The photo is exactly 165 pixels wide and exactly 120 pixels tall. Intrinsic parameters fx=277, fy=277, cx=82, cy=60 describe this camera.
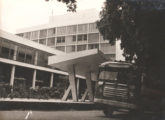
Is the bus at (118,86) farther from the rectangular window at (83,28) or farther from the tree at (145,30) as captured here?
the rectangular window at (83,28)

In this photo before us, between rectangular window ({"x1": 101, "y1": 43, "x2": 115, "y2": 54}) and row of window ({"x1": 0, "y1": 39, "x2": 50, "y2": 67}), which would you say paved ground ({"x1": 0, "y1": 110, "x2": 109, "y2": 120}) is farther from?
rectangular window ({"x1": 101, "y1": 43, "x2": 115, "y2": 54})

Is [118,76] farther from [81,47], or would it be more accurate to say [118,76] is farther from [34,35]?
[34,35]

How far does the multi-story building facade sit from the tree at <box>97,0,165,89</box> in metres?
41.6

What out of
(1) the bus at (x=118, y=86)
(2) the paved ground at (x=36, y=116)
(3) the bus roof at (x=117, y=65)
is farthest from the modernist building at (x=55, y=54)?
(2) the paved ground at (x=36, y=116)

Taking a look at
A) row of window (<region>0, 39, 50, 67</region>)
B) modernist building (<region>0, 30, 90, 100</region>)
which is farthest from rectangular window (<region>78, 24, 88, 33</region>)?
row of window (<region>0, 39, 50, 67</region>)

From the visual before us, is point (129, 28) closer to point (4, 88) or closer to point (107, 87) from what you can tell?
point (107, 87)

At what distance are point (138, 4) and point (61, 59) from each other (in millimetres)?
11028

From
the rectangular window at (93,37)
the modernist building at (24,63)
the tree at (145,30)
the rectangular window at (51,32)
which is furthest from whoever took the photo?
the rectangular window at (51,32)

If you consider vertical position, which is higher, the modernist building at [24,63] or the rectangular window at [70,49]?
the rectangular window at [70,49]

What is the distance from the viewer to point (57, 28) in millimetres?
65750

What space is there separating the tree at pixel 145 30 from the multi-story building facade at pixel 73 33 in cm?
4161

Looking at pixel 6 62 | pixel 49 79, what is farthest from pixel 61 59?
pixel 49 79

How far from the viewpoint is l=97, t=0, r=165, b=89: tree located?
1506 centimetres

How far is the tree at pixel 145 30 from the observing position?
15064 millimetres
